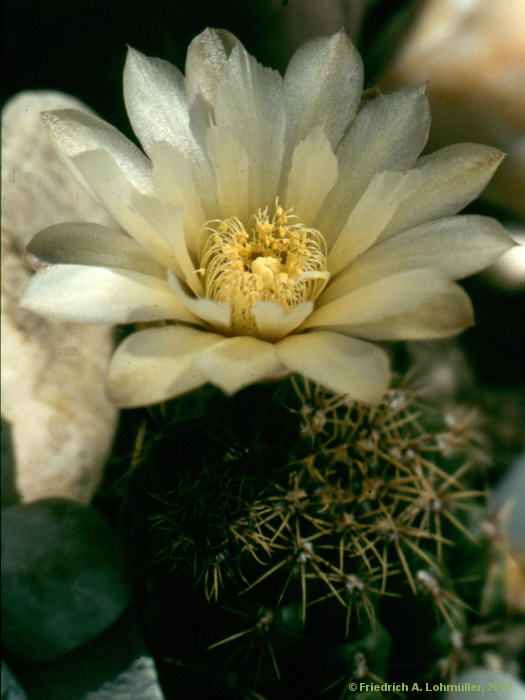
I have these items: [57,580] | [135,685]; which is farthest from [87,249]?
[135,685]

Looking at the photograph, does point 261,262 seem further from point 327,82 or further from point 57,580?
point 57,580

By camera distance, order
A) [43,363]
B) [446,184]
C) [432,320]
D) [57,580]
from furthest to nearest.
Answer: [43,363]
[57,580]
[446,184]
[432,320]

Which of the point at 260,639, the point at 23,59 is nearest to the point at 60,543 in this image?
the point at 260,639

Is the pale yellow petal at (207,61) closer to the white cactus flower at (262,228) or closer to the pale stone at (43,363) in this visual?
the white cactus flower at (262,228)

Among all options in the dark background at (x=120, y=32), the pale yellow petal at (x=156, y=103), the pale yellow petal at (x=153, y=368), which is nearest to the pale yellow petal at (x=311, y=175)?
the pale yellow petal at (x=156, y=103)

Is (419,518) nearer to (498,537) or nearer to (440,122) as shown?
(498,537)

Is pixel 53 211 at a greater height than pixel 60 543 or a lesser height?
greater
